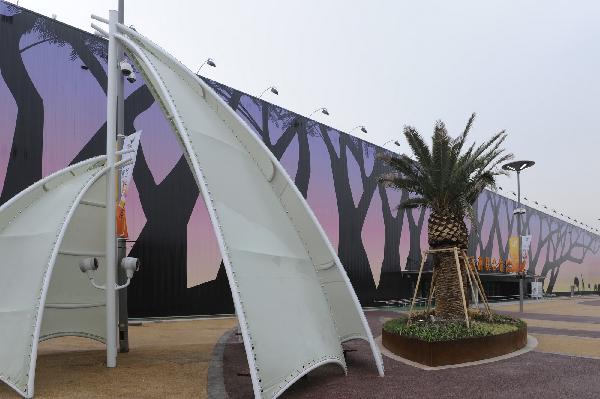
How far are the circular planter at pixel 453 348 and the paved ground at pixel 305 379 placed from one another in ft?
1.72

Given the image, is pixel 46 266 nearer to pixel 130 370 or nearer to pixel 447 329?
pixel 130 370

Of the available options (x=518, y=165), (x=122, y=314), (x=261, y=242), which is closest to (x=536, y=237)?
(x=518, y=165)

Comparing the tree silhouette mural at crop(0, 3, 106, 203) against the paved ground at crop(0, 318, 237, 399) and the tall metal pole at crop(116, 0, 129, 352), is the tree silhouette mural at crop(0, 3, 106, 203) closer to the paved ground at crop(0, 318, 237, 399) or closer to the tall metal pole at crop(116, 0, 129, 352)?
the paved ground at crop(0, 318, 237, 399)

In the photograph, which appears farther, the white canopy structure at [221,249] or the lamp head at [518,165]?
the lamp head at [518,165]

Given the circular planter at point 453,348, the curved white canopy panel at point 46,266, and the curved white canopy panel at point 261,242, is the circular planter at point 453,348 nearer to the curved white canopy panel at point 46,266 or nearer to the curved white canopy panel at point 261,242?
the curved white canopy panel at point 261,242

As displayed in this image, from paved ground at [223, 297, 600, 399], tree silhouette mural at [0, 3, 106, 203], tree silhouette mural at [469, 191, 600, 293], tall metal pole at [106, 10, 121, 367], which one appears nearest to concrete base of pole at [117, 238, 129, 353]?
tall metal pole at [106, 10, 121, 367]

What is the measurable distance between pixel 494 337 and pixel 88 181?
10.7 meters

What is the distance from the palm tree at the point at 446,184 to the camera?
15641mm

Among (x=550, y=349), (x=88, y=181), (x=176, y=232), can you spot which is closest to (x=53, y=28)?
(x=176, y=232)

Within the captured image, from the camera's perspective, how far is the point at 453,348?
11.7 m

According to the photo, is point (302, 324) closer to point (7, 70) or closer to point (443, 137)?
point (443, 137)

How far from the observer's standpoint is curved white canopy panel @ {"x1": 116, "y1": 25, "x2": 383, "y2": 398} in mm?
8320

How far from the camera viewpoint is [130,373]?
34.3 ft

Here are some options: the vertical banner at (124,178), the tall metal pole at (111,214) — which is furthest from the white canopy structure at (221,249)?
the vertical banner at (124,178)
